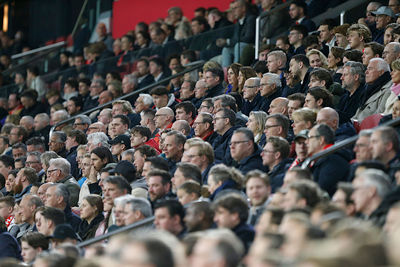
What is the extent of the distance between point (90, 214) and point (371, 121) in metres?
2.64

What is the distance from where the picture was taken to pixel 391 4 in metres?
10.9

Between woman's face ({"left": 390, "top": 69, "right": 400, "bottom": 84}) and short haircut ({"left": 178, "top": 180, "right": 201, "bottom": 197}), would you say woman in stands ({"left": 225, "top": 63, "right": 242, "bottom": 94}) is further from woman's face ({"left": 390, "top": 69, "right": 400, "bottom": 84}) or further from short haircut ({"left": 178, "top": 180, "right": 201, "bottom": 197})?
short haircut ({"left": 178, "top": 180, "right": 201, "bottom": 197})

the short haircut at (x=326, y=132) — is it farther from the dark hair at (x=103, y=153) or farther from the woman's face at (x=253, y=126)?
the dark hair at (x=103, y=153)

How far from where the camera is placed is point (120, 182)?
779cm

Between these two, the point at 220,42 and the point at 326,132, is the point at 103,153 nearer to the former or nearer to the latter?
the point at 326,132

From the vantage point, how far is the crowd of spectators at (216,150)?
4.95 metres

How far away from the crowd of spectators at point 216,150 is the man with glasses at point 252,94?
2cm

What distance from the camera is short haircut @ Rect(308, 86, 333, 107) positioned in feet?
26.8

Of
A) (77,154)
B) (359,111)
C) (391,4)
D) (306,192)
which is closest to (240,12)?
(391,4)

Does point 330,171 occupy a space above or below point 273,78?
below

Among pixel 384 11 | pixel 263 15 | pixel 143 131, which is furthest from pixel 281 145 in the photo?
pixel 263 15

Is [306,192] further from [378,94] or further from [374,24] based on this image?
[374,24]

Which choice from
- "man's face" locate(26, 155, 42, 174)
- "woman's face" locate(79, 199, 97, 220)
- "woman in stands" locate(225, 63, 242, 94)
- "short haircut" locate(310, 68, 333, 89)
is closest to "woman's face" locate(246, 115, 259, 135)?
"short haircut" locate(310, 68, 333, 89)

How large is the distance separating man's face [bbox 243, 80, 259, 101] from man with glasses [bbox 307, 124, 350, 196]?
270cm
